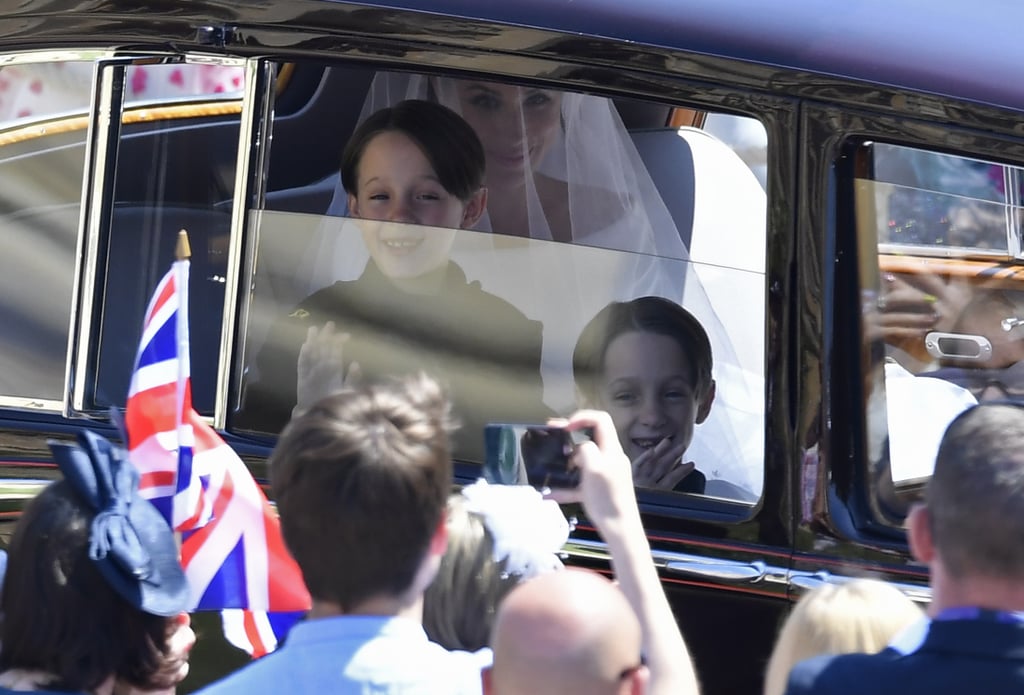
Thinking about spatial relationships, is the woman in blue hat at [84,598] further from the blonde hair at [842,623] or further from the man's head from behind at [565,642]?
the blonde hair at [842,623]

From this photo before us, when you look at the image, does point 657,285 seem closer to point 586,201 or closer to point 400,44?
point 586,201

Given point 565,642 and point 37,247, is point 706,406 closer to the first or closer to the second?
point 565,642

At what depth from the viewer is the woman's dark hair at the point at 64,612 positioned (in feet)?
5.54

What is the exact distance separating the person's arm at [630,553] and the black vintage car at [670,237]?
38cm

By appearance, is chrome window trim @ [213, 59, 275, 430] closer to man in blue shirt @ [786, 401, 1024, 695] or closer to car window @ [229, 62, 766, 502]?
car window @ [229, 62, 766, 502]

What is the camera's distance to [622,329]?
8.46 ft

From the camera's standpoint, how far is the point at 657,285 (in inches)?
102

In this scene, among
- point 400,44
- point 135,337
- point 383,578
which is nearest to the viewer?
point 383,578

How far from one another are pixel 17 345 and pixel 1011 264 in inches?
75.8

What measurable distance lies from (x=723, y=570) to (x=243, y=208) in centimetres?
106

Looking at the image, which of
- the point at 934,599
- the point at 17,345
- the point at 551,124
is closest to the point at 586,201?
the point at 551,124

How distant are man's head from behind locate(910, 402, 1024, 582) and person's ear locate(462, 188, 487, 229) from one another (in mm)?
1310

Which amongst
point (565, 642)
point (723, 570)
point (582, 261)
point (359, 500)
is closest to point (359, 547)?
point (359, 500)

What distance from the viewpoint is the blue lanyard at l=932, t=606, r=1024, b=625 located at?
159 cm
